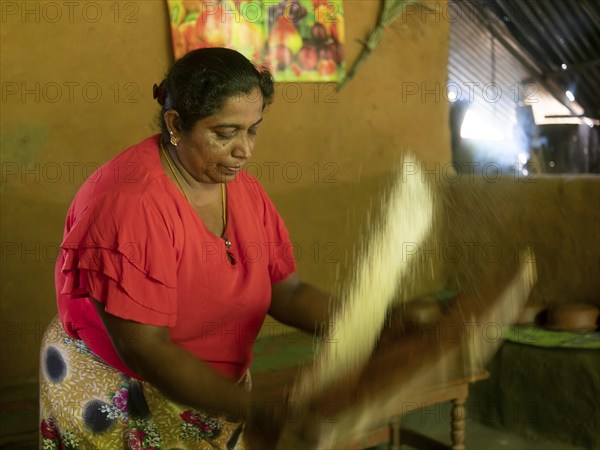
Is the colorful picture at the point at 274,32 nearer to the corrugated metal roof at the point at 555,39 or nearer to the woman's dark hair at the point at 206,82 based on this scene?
the woman's dark hair at the point at 206,82

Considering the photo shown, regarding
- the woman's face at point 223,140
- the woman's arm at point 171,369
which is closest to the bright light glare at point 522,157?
the woman's face at point 223,140

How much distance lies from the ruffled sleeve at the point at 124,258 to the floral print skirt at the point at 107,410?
196 millimetres

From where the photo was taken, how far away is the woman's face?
1.34 metres

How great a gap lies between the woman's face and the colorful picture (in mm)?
1503

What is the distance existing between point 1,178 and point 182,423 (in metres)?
1.44

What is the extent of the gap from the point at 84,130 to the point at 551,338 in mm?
2203

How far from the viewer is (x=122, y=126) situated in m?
2.70

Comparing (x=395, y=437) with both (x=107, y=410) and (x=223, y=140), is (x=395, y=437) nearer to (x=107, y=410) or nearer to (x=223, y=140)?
(x=107, y=410)

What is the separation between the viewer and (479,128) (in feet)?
28.9

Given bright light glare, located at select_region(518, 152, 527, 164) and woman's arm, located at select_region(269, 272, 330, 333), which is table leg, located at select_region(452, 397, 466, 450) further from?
bright light glare, located at select_region(518, 152, 527, 164)

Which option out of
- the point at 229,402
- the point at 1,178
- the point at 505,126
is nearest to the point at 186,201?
the point at 229,402

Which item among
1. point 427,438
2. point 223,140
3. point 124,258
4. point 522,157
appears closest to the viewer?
point 124,258

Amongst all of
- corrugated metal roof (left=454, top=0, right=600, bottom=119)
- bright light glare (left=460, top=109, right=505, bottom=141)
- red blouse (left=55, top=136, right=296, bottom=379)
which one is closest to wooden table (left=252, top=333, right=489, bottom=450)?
red blouse (left=55, top=136, right=296, bottom=379)

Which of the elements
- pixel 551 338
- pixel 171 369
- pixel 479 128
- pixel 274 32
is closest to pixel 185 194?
pixel 171 369
